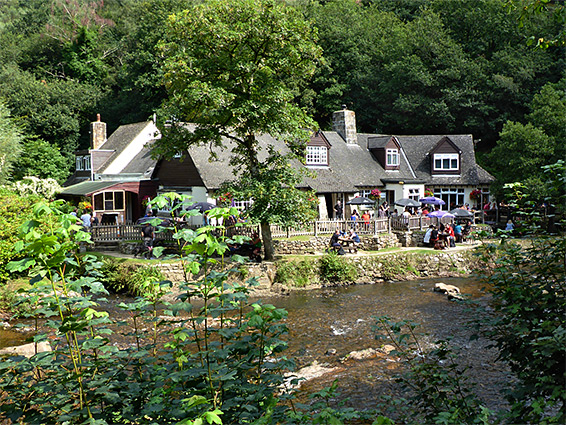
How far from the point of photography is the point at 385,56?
176 feet

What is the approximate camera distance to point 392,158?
3962cm

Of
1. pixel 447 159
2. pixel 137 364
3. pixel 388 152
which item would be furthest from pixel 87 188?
pixel 137 364

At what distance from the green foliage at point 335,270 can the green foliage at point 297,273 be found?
1.25ft

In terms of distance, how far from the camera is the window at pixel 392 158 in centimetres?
3944

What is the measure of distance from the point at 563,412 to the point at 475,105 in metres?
48.3

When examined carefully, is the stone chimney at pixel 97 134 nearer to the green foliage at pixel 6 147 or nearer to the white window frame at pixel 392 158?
the green foliage at pixel 6 147

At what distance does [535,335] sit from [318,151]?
31.3m

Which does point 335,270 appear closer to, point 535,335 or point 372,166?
point 372,166

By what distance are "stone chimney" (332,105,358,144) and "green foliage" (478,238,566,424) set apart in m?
34.1

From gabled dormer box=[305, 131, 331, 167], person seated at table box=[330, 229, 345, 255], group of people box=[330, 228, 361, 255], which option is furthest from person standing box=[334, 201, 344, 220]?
person seated at table box=[330, 229, 345, 255]

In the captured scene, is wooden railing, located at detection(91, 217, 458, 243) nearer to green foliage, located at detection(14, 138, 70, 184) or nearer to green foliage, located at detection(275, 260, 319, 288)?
green foliage, located at detection(275, 260, 319, 288)

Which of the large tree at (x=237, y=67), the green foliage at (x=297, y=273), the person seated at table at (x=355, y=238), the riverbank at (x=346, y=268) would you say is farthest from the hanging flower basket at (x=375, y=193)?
the large tree at (x=237, y=67)

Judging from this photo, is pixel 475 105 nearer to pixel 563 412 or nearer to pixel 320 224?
pixel 320 224

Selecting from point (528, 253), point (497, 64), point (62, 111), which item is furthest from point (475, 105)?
point (528, 253)
